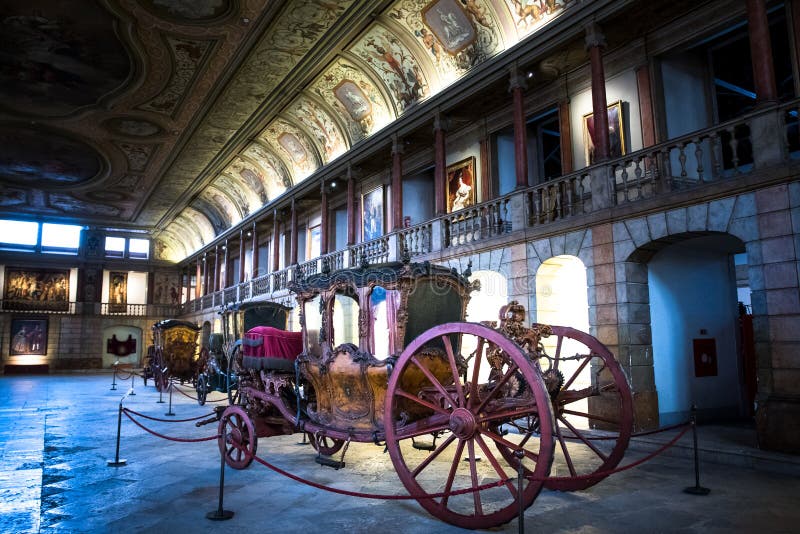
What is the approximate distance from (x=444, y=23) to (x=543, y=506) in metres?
12.3

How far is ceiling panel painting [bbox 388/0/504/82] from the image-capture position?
509 inches

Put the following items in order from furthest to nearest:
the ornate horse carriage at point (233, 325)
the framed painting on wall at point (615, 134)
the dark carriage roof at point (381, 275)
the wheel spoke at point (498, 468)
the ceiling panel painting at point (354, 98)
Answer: the ceiling panel painting at point (354, 98)
the ornate horse carriage at point (233, 325)
the framed painting on wall at point (615, 134)
the dark carriage roof at point (381, 275)
the wheel spoke at point (498, 468)

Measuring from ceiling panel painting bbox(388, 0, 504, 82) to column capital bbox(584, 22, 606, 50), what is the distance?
271 centimetres

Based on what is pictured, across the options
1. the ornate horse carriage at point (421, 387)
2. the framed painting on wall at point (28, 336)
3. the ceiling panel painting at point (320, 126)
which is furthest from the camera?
the framed painting on wall at point (28, 336)

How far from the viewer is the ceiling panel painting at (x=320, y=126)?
1928 centimetres

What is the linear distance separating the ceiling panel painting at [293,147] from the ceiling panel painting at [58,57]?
5816mm

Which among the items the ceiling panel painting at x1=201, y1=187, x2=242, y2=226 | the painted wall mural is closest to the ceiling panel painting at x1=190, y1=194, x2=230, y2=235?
the ceiling panel painting at x1=201, y1=187, x2=242, y2=226

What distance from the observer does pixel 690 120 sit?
36.8 ft

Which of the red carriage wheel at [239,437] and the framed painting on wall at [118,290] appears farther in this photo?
the framed painting on wall at [118,290]

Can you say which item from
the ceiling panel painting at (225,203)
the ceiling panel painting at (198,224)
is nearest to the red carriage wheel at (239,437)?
the ceiling panel painting at (225,203)

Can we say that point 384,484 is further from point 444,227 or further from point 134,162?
point 134,162

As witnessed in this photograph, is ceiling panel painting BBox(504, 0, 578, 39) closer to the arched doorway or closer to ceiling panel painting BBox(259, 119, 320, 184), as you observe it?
the arched doorway

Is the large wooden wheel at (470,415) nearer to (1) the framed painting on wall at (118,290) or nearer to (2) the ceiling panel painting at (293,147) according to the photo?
(2) the ceiling panel painting at (293,147)

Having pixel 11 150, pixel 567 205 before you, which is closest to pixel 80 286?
pixel 11 150
